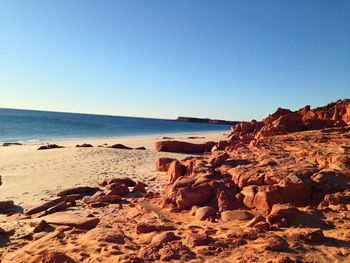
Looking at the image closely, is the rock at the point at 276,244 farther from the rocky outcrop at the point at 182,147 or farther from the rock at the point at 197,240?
the rocky outcrop at the point at 182,147

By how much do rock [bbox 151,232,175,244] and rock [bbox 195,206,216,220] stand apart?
4.76 ft

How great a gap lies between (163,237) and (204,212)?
1.77 metres

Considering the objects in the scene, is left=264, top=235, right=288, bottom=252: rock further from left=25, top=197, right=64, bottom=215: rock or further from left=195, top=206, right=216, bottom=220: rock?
left=25, top=197, right=64, bottom=215: rock

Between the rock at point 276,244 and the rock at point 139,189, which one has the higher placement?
the rock at point 276,244

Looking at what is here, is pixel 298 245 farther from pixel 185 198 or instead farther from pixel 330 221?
pixel 185 198

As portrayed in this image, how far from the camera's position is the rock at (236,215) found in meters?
7.52

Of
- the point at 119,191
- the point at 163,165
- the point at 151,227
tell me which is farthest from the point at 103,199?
the point at 163,165

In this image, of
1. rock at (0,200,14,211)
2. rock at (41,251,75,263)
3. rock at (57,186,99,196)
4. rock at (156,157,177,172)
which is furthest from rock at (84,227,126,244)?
rock at (156,157,177,172)

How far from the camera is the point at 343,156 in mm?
8719

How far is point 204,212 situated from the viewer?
803 centimetres

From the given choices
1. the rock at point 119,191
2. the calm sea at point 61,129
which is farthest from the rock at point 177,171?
the calm sea at point 61,129

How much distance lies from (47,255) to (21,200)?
597cm

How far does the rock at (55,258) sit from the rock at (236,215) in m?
3.29

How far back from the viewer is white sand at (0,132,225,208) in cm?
1252
